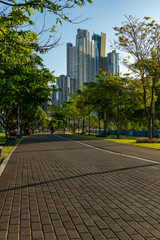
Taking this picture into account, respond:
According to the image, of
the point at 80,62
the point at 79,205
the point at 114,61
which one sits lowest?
the point at 79,205

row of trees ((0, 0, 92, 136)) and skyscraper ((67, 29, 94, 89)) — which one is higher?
skyscraper ((67, 29, 94, 89))

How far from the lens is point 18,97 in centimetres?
1559

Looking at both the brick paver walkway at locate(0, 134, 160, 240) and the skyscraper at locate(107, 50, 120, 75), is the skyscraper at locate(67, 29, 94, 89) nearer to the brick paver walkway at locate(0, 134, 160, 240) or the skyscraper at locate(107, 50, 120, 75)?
the skyscraper at locate(107, 50, 120, 75)

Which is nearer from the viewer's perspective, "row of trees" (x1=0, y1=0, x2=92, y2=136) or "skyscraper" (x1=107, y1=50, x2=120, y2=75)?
"row of trees" (x1=0, y1=0, x2=92, y2=136)

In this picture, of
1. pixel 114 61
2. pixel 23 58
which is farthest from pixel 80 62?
pixel 23 58

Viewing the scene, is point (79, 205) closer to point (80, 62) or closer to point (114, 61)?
point (114, 61)

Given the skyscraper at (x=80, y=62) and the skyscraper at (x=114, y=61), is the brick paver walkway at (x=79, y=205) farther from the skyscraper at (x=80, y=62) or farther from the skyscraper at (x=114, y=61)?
the skyscraper at (x=80, y=62)

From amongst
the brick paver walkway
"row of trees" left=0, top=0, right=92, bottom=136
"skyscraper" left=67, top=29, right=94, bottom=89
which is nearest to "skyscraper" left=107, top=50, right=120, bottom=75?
"row of trees" left=0, top=0, right=92, bottom=136

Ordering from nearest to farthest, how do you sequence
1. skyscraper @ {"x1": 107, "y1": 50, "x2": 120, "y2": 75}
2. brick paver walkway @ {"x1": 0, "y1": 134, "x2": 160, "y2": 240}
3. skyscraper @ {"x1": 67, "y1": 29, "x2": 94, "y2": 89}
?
1. brick paver walkway @ {"x1": 0, "y1": 134, "x2": 160, "y2": 240}
2. skyscraper @ {"x1": 107, "y1": 50, "x2": 120, "y2": 75}
3. skyscraper @ {"x1": 67, "y1": 29, "x2": 94, "y2": 89}

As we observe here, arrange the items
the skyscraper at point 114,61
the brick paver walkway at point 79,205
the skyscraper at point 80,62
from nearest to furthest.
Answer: the brick paver walkway at point 79,205, the skyscraper at point 114,61, the skyscraper at point 80,62

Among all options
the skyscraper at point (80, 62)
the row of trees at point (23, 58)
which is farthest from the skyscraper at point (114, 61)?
the skyscraper at point (80, 62)

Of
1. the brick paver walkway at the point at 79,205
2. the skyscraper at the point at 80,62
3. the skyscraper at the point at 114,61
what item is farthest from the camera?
the skyscraper at the point at 80,62

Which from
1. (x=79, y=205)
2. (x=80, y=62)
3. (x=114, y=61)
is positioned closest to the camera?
(x=79, y=205)

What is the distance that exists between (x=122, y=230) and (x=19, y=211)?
6.08 ft
